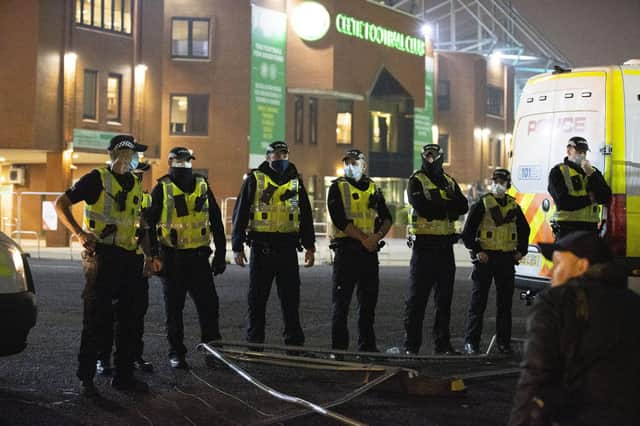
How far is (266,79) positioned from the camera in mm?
39344

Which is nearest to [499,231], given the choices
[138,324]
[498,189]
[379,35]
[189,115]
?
[498,189]

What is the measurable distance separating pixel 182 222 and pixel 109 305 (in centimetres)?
133

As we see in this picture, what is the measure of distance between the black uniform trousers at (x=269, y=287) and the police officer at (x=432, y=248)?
1.20 meters

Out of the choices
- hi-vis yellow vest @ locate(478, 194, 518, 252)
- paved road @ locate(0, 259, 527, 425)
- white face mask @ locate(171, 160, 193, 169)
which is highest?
white face mask @ locate(171, 160, 193, 169)

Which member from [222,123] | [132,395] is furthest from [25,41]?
[132,395]

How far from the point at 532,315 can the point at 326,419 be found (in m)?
3.13

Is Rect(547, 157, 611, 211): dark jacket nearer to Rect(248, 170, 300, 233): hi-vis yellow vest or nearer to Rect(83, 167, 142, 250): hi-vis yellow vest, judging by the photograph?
Rect(248, 170, 300, 233): hi-vis yellow vest

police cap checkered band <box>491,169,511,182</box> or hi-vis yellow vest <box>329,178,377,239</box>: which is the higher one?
police cap checkered band <box>491,169,511,182</box>

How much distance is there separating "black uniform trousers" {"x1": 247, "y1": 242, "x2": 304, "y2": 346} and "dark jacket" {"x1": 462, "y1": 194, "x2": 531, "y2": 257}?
2.01 meters

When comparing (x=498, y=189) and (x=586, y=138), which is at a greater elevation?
(x=586, y=138)

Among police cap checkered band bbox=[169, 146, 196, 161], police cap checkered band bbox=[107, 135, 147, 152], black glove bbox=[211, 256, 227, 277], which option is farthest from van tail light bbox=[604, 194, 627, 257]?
police cap checkered band bbox=[107, 135, 147, 152]

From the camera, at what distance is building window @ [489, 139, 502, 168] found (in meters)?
61.5

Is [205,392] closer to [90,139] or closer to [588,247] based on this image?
[588,247]

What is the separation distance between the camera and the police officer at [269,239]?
8859 mm
